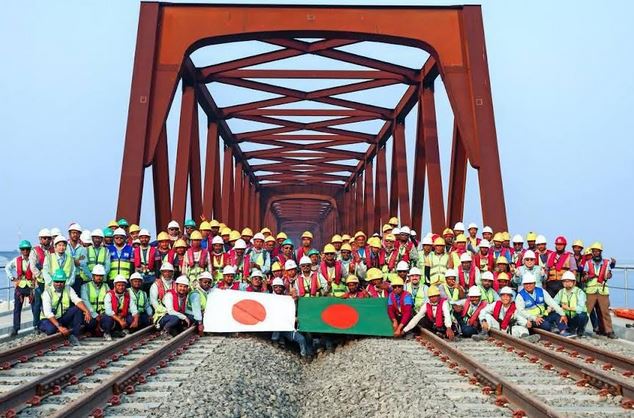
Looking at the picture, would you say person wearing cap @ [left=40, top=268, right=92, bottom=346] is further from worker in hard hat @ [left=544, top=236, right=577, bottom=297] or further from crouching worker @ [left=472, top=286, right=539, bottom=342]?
worker in hard hat @ [left=544, top=236, right=577, bottom=297]

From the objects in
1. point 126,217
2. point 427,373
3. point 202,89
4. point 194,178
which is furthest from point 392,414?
point 202,89

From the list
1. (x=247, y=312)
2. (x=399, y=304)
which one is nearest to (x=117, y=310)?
(x=247, y=312)

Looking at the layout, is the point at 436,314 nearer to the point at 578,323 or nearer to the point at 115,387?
the point at 578,323

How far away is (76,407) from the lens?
4703mm

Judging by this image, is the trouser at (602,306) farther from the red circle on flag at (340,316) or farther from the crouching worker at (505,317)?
the red circle on flag at (340,316)

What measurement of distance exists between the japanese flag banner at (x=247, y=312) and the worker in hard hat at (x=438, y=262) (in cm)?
254

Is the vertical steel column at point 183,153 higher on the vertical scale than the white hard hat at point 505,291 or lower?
higher

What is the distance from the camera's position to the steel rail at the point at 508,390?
4742mm

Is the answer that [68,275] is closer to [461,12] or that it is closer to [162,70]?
[162,70]

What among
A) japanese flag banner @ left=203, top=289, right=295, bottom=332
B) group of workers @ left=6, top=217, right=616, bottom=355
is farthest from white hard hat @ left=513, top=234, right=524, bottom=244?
japanese flag banner @ left=203, top=289, right=295, bottom=332

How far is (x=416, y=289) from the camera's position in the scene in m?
9.73

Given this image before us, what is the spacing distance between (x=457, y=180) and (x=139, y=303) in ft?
26.3

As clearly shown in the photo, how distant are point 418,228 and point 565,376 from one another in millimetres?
12941

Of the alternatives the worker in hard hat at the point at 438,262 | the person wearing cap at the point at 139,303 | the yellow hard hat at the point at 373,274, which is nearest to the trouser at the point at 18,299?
the person wearing cap at the point at 139,303
